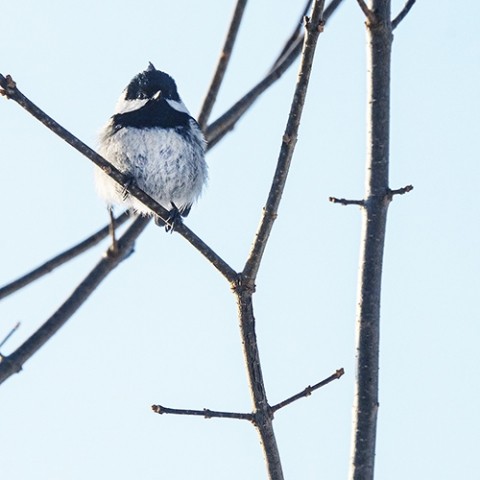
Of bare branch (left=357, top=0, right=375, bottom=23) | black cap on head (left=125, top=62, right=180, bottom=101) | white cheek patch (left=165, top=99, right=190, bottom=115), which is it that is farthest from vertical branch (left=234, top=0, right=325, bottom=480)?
black cap on head (left=125, top=62, right=180, bottom=101)

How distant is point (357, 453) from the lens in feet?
9.09

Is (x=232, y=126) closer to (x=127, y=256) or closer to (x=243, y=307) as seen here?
(x=127, y=256)

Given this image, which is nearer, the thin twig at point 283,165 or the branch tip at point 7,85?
the thin twig at point 283,165

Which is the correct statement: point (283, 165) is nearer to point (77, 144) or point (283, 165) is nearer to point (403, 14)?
point (77, 144)

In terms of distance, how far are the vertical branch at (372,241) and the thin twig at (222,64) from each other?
4.52 ft

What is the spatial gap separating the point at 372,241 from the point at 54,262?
72.6 inches

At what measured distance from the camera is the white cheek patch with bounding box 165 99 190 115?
563 centimetres

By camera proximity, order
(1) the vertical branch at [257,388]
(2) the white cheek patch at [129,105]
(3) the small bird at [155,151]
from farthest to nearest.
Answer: (2) the white cheek patch at [129,105] → (3) the small bird at [155,151] → (1) the vertical branch at [257,388]

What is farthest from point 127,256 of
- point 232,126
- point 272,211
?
point 272,211

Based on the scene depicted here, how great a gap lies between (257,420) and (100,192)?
10.6 feet

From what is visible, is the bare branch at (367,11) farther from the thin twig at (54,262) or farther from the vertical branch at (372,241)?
the thin twig at (54,262)

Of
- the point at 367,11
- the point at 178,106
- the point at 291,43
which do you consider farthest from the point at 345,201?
the point at 178,106

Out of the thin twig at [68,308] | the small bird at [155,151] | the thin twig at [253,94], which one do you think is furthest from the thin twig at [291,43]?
the thin twig at [68,308]

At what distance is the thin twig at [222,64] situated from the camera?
4.31m
